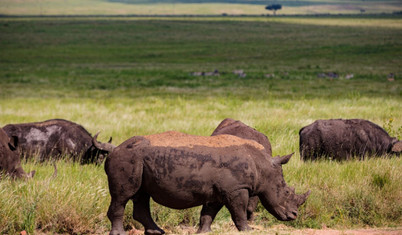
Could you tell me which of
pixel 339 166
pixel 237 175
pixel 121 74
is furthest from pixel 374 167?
pixel 121 74

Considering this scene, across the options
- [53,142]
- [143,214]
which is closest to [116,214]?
[143,214]

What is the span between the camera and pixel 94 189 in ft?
29.5

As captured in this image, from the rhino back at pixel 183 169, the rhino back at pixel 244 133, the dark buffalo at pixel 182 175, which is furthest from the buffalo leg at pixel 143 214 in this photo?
the rhino back at pixel 244 133

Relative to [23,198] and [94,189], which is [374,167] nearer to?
[94,189]

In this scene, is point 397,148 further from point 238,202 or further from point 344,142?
point 238,202

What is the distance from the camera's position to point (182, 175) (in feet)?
21.0

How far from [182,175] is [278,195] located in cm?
124

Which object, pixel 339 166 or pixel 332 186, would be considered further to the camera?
pixel 339 166

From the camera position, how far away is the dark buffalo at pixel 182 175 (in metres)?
6.39

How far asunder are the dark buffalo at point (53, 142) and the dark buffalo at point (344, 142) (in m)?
4.65

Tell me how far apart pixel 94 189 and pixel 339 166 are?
16.4 feet

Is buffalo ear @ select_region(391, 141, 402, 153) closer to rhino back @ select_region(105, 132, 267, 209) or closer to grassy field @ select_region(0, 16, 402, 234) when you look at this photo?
grassy field @ select_region(0, 16, 402, 234)

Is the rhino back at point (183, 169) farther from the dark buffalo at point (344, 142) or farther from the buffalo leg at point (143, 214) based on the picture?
the dark buffalo at point (344, 142)

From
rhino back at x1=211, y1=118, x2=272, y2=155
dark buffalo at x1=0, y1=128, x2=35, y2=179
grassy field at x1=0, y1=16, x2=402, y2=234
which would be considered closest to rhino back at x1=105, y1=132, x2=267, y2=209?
grassy field at x1=0, y1=16, x2=402, y2=234
